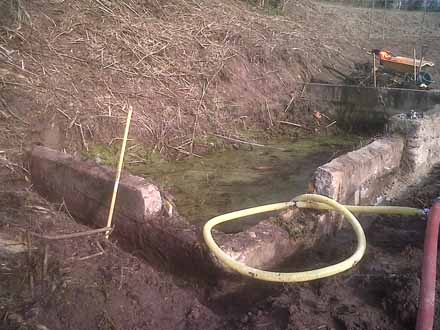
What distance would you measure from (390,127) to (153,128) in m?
3.64

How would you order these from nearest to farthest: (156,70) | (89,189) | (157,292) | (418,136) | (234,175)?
(157,292) < (89,189) < (418,136) < (234,175) < (156,70)

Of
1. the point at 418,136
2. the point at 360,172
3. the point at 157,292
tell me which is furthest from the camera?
the point at 418,136

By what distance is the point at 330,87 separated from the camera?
9.31 m

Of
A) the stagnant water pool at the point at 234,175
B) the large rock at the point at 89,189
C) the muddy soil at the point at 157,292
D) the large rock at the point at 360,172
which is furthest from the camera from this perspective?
the stagnant water pool at the point at 234,175

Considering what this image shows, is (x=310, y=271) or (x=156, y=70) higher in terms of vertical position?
(x=156, y=70)

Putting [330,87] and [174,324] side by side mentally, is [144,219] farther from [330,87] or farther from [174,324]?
[330,87]

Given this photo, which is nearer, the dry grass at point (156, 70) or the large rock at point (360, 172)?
the large rock at point (360, 172)

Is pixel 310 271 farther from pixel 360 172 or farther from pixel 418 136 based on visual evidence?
pixel 418 136

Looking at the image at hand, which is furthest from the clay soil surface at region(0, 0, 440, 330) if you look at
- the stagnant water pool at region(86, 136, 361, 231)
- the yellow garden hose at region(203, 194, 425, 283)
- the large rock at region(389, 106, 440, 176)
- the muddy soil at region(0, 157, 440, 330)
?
the stagnant water pool at region(86, 136, 361, 231)

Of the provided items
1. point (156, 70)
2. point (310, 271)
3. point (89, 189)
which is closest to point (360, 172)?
point (310, 271)

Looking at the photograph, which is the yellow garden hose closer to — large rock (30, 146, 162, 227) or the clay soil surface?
the clay soil surface

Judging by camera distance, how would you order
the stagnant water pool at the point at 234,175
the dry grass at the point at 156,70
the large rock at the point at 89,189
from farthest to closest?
the dry grass at the point at 156,70 < the stagnant water pool at the point at 234,175 < the large rock at the point at 89,189

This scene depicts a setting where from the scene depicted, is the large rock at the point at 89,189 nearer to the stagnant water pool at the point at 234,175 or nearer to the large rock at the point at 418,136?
the stagnant water pool at the point at 234,175

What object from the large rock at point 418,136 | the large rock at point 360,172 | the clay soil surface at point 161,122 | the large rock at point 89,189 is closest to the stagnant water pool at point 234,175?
the clay soil surface at point 161,122
